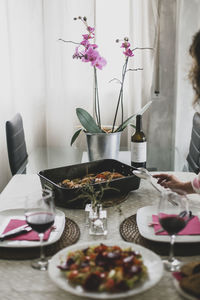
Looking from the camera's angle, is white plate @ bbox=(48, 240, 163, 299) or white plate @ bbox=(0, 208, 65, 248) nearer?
white plate @ bbox=(48, 240, 163, 299)

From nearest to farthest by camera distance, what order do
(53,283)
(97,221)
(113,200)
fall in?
(53,283)
(97,221)
(113,200)

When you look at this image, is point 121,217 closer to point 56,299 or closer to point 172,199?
point 172,199

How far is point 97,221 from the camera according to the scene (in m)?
1.25

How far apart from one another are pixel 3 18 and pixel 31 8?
217 mm

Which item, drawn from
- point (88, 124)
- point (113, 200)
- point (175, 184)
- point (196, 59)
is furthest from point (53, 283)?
point (88, 124)

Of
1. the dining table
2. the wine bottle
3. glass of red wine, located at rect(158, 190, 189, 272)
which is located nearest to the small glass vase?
the dining table

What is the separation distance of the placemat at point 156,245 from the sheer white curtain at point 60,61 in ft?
5.86

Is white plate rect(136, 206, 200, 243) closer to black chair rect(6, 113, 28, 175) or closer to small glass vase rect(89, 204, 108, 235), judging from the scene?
small glass vase rect(89, 204, 108, 235)

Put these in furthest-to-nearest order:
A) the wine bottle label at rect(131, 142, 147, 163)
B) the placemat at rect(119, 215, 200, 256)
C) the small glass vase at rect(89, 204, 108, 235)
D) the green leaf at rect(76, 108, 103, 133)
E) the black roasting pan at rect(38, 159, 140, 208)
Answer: the green leaf at rect(76, 108, 103, 133) < the wine bottle label at rect(131, 142, 147, 163) < the black roasting pan at rect(38, 159, 140, 208) < the small glass vase at rect(89, 204, 108, 235) < the placemat at rect(119, 215, 200, 256)

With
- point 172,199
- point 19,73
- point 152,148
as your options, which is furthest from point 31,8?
point 172,199

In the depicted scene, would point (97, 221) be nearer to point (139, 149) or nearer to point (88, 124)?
point (139, 149)

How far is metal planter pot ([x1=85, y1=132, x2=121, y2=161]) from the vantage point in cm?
174

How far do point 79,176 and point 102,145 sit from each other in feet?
0.67

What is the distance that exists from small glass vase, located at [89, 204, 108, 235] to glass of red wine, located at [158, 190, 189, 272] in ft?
0.84
